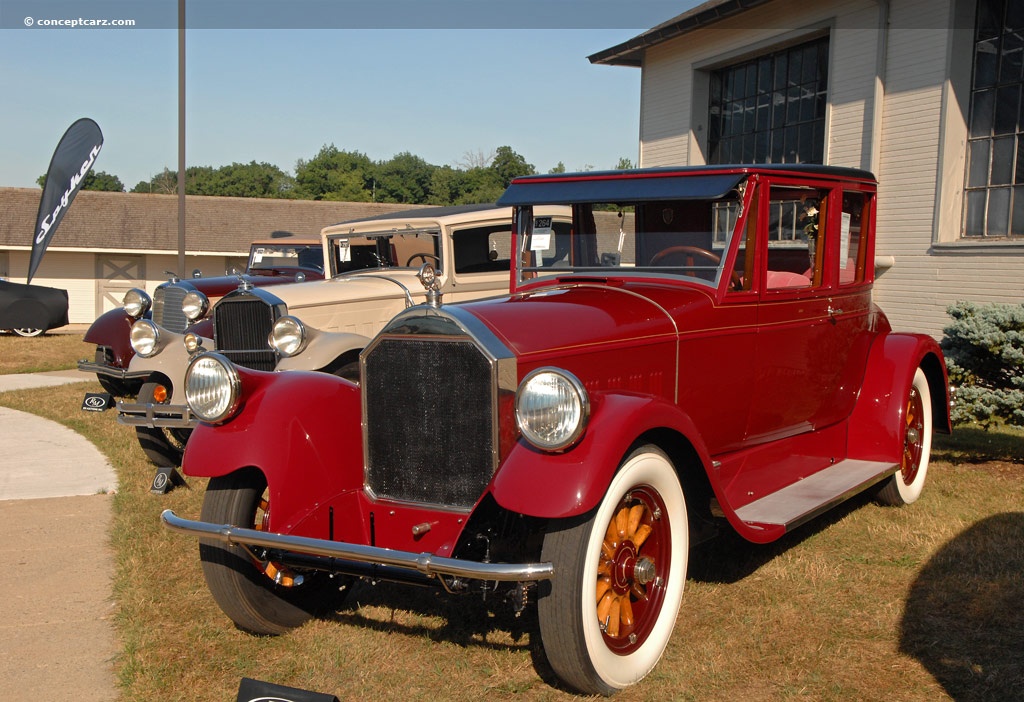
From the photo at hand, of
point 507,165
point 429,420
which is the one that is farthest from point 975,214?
point 507,165

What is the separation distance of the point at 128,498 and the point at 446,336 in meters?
3.50

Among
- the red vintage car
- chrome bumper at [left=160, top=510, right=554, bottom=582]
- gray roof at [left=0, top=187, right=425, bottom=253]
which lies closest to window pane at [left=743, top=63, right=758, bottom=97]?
the red vintage car

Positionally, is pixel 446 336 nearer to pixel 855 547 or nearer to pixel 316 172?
pixel 855 547

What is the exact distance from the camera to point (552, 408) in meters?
2.98

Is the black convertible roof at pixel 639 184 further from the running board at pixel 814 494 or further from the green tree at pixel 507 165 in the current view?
the green tree at pixel 507 165

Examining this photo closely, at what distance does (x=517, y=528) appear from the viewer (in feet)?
11.4

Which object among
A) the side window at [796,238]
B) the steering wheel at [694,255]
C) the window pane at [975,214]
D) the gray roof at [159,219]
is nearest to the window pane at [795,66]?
the window pane at [975,214]

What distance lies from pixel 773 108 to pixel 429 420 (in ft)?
32.2

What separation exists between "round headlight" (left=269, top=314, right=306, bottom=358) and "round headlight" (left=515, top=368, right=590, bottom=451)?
3.47m

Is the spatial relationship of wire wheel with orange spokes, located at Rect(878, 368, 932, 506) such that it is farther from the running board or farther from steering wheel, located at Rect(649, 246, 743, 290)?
steering wheel, located at Rect(649, 246, 743, 290)

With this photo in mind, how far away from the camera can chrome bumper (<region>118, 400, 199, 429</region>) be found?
18.8 feet

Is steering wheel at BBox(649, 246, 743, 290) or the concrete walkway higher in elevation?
steering wheel at BBox(649, 246, 743, 290)

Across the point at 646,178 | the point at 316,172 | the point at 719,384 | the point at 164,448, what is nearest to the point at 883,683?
the point at 719,384

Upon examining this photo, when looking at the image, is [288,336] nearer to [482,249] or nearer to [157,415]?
[157,415]
